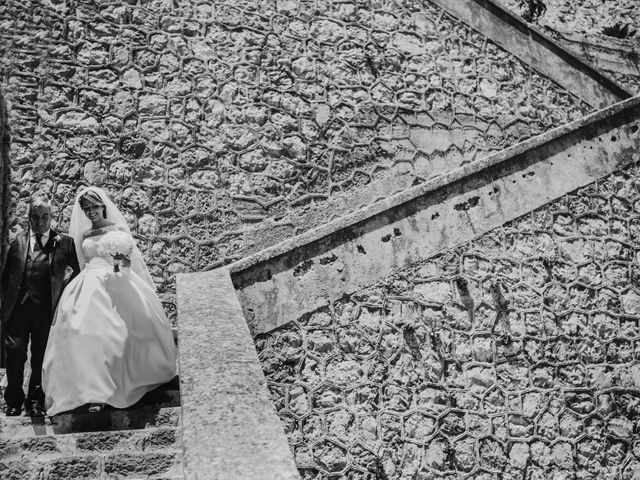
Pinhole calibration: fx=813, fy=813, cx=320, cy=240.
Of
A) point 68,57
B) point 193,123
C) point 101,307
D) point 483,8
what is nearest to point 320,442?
point 101,307

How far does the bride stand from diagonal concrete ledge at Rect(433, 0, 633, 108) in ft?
17.5

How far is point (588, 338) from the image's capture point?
700cm

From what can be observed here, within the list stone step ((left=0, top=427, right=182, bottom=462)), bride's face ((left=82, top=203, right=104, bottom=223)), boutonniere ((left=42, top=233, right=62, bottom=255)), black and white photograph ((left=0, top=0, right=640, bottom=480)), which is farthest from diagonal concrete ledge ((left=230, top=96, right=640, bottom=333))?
boutonniere ((left=42, top=233, right=62, bottom=255))

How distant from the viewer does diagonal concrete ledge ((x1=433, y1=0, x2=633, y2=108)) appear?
9.09m

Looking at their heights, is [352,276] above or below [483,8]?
below

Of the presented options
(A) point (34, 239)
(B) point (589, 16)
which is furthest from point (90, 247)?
(B) point (589, 16)

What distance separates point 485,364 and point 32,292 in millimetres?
3505

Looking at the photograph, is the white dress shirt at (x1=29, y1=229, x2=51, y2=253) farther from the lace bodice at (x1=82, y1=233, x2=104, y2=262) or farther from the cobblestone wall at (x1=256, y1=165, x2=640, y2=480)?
the cobblestone wall at (x1=256, y1=165, x2=640, y2=480)

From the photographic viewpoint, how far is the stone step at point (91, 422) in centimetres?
494

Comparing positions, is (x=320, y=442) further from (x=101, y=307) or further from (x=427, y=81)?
(x=427, y=81)

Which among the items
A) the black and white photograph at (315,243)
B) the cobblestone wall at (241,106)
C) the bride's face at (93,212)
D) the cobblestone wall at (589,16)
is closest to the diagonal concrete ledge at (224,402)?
the black and white photograph at (315,243)

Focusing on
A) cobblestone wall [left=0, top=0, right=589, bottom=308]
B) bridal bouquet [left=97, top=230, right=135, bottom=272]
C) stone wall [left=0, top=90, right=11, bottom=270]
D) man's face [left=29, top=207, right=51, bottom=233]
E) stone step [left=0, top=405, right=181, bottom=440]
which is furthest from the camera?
cobblestone wall [left=0, top=0, right=589, bottom=308]

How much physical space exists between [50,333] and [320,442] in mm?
2045

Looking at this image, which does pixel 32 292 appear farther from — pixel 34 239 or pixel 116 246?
pixel 116 246
